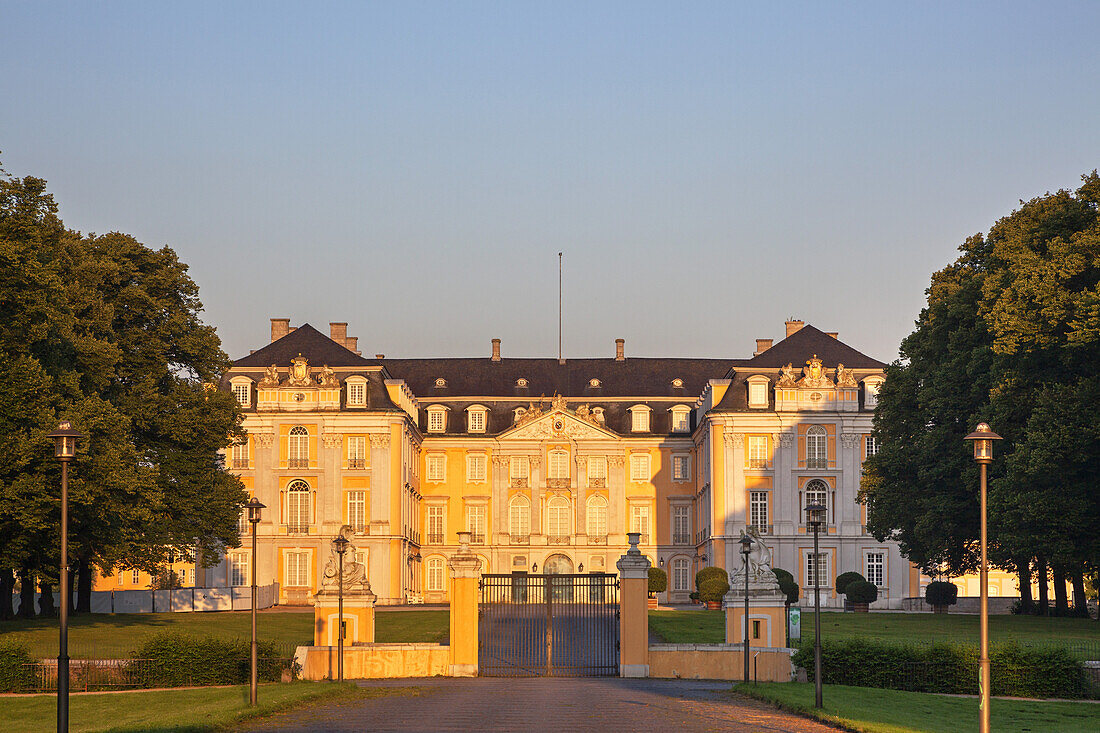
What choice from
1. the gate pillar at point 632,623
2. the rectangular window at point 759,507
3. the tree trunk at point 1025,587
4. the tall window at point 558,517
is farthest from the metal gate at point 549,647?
the tall window at point 558,517

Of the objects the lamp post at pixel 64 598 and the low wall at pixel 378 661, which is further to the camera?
the low wall at pixel 378 661

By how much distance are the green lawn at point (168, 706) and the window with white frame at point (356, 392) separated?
148 feet

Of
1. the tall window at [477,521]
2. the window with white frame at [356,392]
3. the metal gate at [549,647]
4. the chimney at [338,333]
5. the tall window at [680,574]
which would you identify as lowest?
the tall window at [680,574]

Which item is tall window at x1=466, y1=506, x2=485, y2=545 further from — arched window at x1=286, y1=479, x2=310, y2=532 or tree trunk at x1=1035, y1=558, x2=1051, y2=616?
tree trunk at x1=1035, y1=558, x2=1051, y2=616

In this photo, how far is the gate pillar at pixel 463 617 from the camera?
31047 millimetres

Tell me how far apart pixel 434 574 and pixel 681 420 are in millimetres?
16150

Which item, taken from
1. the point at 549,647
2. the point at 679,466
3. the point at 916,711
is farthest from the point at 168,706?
the point at 679,466

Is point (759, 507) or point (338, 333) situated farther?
point (338, 333)

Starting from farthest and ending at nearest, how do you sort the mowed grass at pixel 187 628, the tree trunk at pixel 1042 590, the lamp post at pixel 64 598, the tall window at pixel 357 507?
the tall window at pixel 357 507, the tree trunk at pixel 1042 590, the mowed grass at pixel 187 628, the lamp post at pixel 64 598

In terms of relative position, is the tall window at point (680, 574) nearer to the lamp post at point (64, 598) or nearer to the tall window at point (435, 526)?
the tall window at point (435, 526)

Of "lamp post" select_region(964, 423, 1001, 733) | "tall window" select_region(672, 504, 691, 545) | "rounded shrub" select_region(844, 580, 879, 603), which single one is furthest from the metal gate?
"tall window" select_region(672, 504, 691, 545)

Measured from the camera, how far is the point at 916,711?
975 inches

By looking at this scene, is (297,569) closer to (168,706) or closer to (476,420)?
(476,420)

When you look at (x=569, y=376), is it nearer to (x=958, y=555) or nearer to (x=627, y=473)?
(x=627, y=473)
